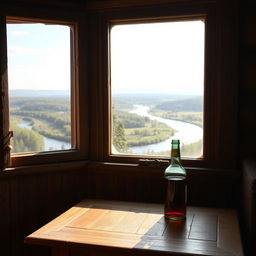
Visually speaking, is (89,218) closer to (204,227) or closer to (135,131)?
(204,227)

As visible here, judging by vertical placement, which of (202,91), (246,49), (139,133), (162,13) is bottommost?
(139,133)

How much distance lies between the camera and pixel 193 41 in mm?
2275

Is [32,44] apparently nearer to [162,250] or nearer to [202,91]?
[202,91]

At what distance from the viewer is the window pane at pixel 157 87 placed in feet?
7.54

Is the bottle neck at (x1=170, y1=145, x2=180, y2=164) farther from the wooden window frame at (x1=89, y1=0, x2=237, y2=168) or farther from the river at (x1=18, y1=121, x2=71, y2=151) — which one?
the river at (x1=18, y1=121, x2=71, y2=151)

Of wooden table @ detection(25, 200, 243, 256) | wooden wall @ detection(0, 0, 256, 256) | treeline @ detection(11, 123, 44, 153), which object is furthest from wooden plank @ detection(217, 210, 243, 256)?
treeline @ detection(11, 123, 44, 153)

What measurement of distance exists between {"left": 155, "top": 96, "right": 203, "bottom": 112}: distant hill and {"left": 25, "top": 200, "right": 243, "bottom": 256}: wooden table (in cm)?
64

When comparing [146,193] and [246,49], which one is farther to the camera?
[146,193]

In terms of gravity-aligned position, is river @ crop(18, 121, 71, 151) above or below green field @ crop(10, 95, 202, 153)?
below

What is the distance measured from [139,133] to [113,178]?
342mm

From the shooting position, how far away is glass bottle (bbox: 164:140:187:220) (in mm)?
1841

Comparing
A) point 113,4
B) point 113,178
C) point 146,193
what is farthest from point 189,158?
point 113,4

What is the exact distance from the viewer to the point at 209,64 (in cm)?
222

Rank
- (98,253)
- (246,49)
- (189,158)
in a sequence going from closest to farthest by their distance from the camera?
(98,253) → (246,49) → (189,158)
